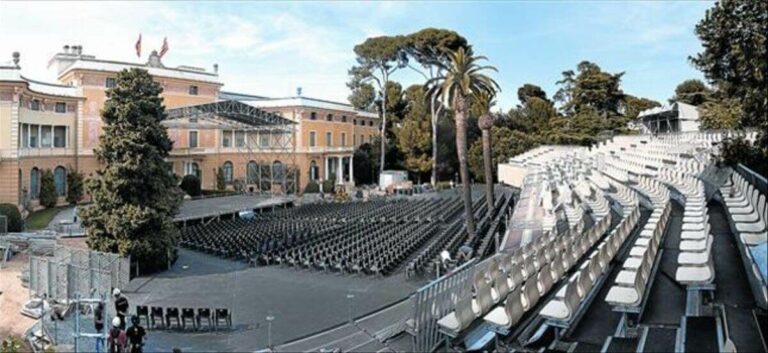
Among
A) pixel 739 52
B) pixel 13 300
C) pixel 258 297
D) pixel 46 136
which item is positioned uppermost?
pixel 46 136

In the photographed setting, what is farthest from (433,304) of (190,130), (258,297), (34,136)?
(190,130)

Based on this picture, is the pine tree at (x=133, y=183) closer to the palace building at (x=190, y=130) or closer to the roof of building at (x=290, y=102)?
the palace building at (x=190, y=130)

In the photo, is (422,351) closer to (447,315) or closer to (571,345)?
(447,315)

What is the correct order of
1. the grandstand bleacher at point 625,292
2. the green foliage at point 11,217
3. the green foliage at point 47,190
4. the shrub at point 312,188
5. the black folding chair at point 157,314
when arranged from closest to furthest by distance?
the grandstand bleacher at point 625,292
the black folding chair at point 157,314
the green foliage at point 11,217
the green foliage at point 47,190
the shrub at point 312,188

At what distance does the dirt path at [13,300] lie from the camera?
55.8 feet

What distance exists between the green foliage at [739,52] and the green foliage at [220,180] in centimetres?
4769

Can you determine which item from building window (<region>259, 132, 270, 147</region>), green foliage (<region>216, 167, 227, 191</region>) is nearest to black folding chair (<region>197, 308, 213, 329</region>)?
green foliage (<region>216, 167, 227, 191</region>)

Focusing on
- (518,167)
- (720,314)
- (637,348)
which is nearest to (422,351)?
(637,348)

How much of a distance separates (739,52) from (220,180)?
49751 mm

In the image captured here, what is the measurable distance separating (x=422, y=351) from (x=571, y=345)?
203 cm

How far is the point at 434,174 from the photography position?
6150 cm

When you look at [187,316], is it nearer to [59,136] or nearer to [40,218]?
[40,218]

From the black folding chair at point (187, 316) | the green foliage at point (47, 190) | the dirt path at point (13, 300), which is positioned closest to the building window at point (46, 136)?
the green foliage at point (47, 190)

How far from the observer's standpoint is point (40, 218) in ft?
114
